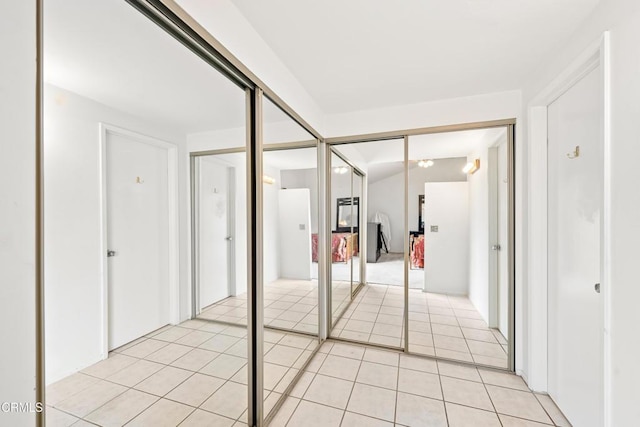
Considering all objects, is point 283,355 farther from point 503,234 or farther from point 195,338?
point 503,234

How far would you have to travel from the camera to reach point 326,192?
2818mm

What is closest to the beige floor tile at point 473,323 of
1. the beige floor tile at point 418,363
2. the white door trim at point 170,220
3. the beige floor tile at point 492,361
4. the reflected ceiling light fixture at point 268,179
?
the beige floor tile at point 492,361

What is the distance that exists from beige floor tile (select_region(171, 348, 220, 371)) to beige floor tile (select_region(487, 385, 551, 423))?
1955 millimetres

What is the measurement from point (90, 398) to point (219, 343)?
0.66m

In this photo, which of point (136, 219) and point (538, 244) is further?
point (538, 244)

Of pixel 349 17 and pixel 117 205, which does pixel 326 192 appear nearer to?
pixel 349 17

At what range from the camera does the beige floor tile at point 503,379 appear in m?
2.05

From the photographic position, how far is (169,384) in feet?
3.60

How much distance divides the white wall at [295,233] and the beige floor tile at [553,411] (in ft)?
6.51

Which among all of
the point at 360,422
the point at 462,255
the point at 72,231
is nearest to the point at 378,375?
the point at 360,422

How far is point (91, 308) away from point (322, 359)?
6.70 ft

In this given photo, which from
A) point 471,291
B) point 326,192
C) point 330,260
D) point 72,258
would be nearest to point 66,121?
point 72,258

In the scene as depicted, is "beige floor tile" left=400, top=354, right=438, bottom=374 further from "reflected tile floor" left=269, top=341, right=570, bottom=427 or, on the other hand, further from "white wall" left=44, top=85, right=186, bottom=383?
"white wall" left=44, top=85, right=186, bottom=383
